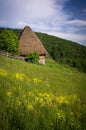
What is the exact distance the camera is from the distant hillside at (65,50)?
108m

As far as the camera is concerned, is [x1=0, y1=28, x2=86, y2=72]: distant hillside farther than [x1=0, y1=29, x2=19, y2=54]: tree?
Yes

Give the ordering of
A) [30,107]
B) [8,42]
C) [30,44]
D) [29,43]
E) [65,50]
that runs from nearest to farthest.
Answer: [30,107]
[8,42]
[30,44]
[29,43]
[65,50]

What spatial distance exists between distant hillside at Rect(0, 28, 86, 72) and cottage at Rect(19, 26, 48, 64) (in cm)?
5473

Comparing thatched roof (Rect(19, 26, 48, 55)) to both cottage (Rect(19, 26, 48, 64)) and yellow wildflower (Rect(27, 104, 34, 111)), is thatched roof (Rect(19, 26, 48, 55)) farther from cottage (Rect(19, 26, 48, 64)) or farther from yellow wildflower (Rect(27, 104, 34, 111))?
yellow wildflower (Rect(27, 104, 34, 111))

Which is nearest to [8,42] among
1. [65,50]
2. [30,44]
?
[30,44]

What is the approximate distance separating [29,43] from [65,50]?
7674 centimetres

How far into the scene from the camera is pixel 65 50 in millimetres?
124500

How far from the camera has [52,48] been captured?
124688mm

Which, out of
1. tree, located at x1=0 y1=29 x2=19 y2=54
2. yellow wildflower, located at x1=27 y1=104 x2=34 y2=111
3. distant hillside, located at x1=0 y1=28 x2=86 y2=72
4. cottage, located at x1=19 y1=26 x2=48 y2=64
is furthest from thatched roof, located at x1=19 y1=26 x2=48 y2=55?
distant hillside, located at x1=0 y1=28 x2=86 y2=72

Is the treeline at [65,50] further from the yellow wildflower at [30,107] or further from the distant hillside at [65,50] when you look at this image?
the yellow wildflower at [30,107]

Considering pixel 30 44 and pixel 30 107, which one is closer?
pixel 30 107

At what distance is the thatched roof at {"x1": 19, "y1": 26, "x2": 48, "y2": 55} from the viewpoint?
156 feet

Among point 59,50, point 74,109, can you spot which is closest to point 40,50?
point 74,109

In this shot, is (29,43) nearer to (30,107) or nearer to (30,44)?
(30,44)
